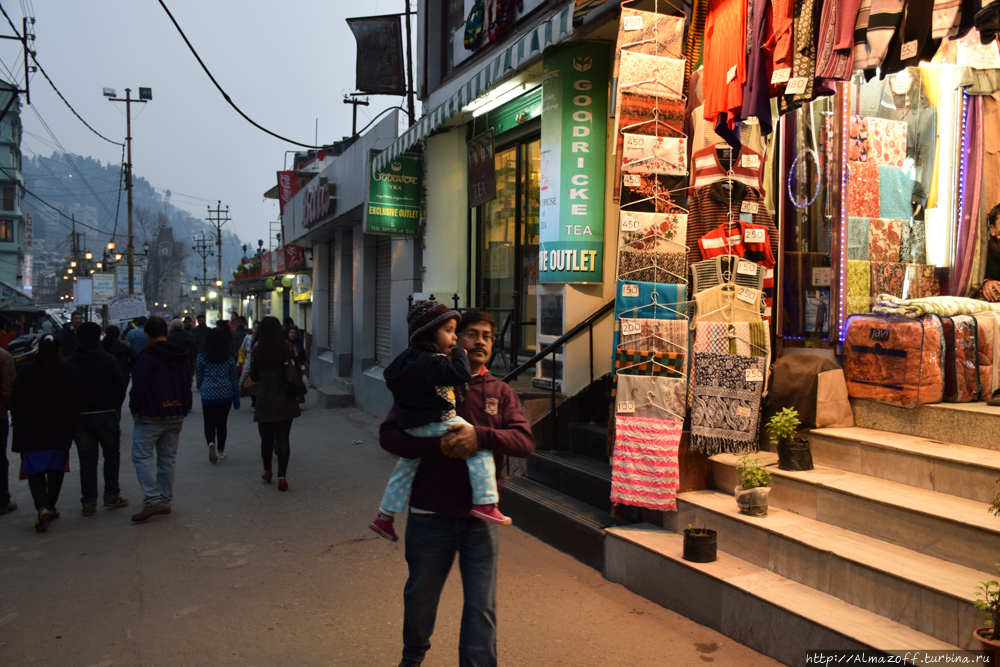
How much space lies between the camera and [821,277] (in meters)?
6.60

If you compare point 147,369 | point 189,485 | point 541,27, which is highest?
point 541,27

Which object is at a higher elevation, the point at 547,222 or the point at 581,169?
the point at 581,169

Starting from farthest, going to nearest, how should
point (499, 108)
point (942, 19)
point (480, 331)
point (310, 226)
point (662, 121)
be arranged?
1. point (310, 226)
2. point (499, 108)
3. point (662, 121)
4. point (942, 19)
5. point (480, 331)

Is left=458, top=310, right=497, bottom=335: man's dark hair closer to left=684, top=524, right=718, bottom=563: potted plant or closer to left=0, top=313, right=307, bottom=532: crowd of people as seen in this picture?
left=684, top=524, right=718, bottom=563: potted plant

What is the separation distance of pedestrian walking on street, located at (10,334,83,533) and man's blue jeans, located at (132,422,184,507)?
25.1 inches

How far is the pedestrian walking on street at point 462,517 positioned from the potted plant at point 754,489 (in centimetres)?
209

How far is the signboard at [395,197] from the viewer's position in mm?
12062

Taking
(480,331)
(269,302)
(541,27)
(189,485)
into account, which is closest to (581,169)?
(541,27)

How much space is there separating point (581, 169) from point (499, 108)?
3.81m


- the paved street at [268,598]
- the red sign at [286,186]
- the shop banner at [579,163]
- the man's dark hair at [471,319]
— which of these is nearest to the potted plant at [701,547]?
the paved street at [268,598]

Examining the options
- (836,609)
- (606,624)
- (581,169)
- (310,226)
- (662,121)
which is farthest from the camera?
(310,226)

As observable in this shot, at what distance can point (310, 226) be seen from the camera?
19.0 metres

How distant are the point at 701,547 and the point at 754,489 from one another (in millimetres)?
561

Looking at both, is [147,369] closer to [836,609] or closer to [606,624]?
[606,624]
